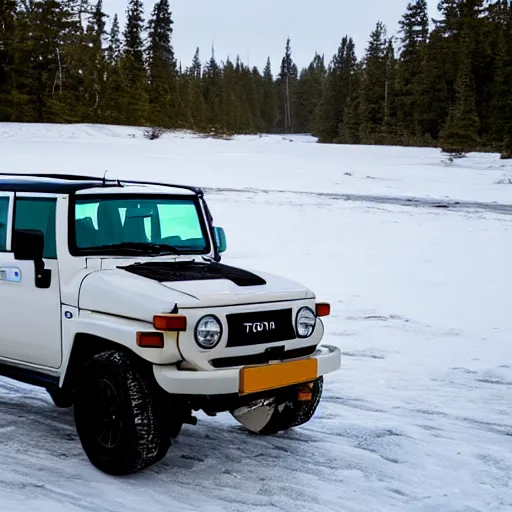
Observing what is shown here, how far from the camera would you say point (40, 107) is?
54250 mm

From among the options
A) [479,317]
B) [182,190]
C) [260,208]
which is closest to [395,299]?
[479,317]

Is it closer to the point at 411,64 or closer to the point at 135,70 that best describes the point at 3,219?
the point at 135,70

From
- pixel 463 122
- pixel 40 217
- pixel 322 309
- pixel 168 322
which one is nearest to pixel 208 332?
pixel 168 322

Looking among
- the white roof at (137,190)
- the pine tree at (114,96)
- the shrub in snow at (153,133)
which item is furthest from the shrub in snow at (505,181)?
the pine tree at (114,96)

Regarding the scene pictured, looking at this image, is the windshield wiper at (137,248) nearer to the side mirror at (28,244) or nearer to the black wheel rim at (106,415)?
the side mirror at (28,244)

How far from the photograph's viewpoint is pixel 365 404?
634cm

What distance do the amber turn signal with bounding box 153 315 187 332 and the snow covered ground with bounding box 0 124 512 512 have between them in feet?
3.32

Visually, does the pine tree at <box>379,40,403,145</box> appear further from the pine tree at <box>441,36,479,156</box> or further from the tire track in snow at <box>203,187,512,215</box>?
the tire track in snow at <box>203,187,512,215</box>

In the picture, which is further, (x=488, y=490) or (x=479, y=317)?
(x=479, y=317)

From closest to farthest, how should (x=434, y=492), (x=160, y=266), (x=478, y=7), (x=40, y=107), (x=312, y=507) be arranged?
(x=312, y=507) → (x=434, y=492) → (x=160, y=266) → (x=40, y=107) → (x=478, y=7)

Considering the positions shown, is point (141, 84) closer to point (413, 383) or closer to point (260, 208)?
point (260, 208)

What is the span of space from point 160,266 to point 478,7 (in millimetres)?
70797

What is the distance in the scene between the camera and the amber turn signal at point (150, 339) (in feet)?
14.0

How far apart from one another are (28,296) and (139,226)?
928mm
